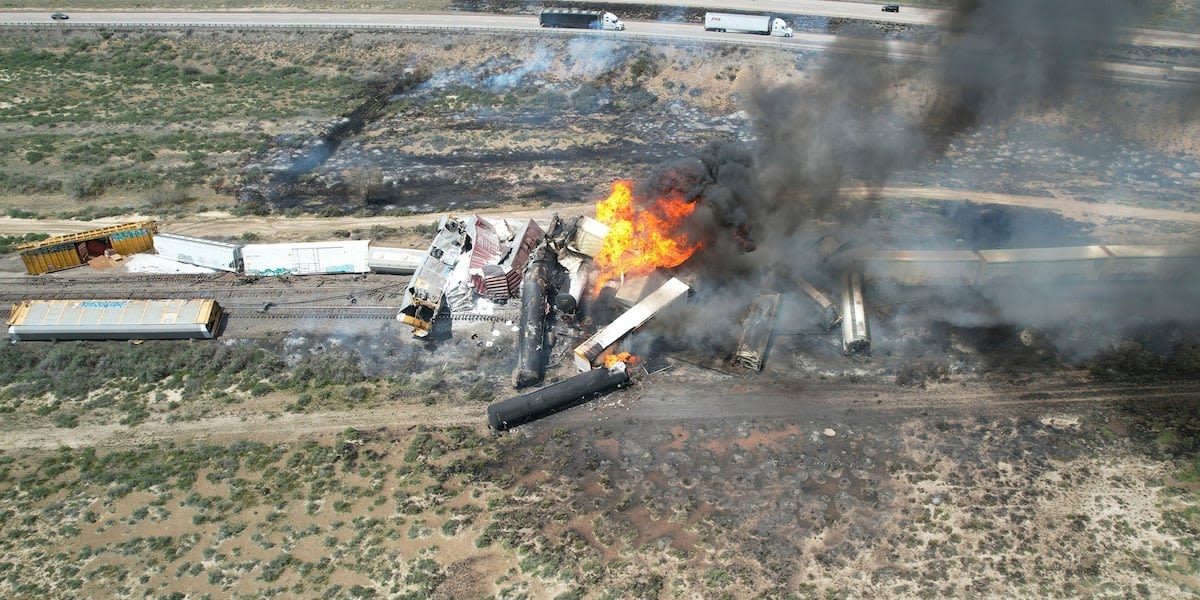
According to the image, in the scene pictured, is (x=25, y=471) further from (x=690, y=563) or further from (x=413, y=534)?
(x=690, y=563)

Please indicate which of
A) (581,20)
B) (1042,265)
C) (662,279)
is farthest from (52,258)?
(1042,265)

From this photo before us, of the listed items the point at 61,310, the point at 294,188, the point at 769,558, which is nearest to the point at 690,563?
the point at 769,558

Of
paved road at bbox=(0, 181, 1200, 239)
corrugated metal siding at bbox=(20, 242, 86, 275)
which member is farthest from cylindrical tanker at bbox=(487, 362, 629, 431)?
corrugated metal siding at bbox=(20, 242, 86, 275)

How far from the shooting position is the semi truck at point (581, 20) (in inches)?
2844

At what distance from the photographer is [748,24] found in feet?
232

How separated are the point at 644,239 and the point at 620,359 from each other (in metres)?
7.42

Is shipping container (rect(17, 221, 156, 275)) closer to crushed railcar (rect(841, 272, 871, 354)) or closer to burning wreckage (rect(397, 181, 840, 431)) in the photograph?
burning wreckage (rect(397, 181, 840, 431))

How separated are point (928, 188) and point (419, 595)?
4415 cm

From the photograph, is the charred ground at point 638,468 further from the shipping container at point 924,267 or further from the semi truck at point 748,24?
the semi truck at point 748,24

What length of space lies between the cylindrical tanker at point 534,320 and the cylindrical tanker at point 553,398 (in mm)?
1210

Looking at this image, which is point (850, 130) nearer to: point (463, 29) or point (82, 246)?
point (463, 29)

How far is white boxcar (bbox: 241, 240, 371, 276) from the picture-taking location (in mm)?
43938

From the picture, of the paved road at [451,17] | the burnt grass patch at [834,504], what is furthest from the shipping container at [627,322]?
the paved road at [451,17]

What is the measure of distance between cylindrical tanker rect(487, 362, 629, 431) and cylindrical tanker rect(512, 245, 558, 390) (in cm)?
121
